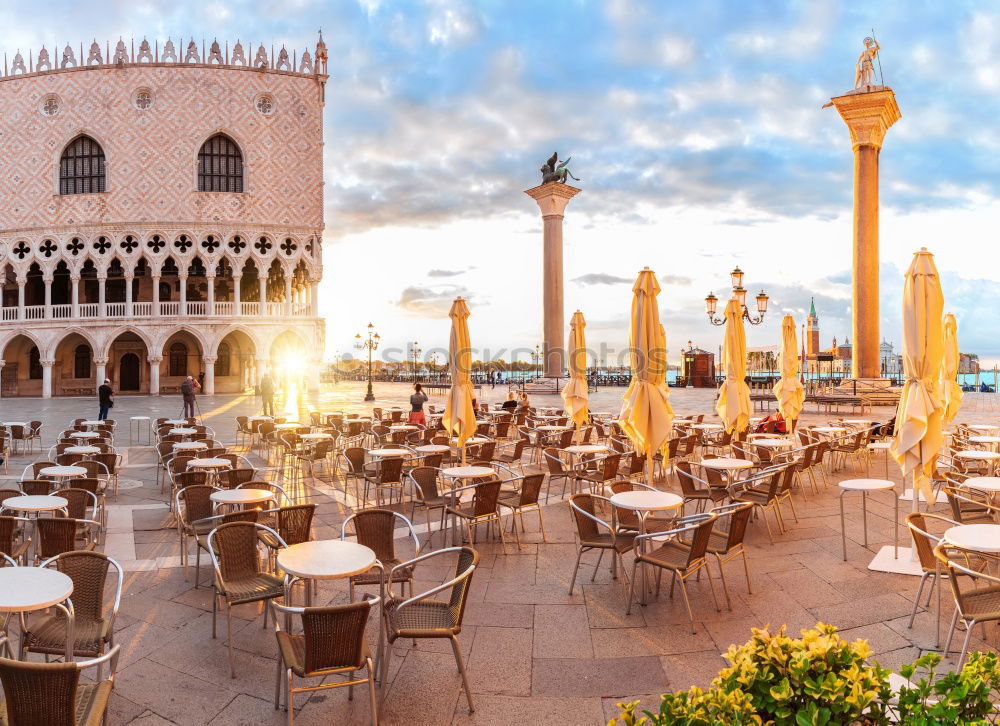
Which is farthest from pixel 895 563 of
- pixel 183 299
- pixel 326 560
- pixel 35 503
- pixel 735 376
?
pixel 183 299

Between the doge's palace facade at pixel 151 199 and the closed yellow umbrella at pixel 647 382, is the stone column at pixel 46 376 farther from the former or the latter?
the closed yellow umbrella at pixel 647 382

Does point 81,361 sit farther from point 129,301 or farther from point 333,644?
point 333,644

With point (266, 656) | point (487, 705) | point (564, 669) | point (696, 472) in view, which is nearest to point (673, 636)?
point (564, 669)

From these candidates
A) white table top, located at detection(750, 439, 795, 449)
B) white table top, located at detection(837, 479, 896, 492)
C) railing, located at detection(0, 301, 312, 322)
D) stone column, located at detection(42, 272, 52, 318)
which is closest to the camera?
white table top, located at detection(837, 479, 896, 492)

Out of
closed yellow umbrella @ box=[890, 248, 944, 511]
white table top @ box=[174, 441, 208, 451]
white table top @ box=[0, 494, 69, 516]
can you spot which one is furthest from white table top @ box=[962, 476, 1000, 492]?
white table top @ box=[174, 441, 208, 451]

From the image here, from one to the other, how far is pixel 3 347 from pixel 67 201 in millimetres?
8632

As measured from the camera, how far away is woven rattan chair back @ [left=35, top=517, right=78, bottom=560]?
5.05 m

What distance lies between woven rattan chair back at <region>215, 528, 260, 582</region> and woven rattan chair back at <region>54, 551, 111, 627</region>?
813 mm

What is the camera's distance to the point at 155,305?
3622cm

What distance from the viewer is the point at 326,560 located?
4355 mm

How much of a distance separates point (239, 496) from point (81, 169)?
128 ft

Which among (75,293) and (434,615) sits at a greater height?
(75,293)

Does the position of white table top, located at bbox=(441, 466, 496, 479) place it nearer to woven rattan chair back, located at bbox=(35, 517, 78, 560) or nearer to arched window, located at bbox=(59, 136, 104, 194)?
woven rattan chair back, located at bbox=(35, 517, 78, 560)

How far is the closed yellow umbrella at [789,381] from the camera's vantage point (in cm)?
1223
